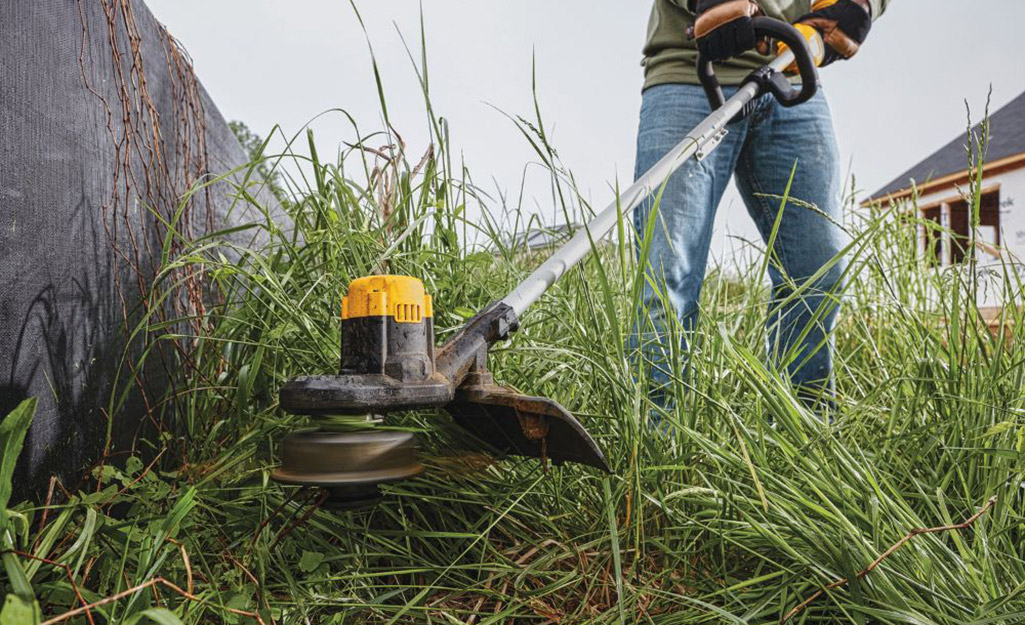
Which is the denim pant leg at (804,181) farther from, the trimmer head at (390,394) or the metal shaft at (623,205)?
the trimmer head at (390,394)

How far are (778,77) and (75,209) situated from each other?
73.7 inches

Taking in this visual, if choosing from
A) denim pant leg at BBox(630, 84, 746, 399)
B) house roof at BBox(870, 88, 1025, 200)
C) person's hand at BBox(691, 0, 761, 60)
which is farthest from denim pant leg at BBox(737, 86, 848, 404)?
house roof at BBox(870, 88, 1025, 200)

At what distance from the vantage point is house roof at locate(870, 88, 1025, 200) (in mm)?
18256

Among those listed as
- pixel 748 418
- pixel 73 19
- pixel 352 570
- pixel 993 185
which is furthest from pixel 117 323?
pixel 993 185

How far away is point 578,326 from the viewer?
4.89 ft

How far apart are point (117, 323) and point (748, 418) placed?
1.47 meters

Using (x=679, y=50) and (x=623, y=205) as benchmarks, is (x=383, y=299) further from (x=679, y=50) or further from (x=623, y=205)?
(x=679, y=50)

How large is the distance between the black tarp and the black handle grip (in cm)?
157

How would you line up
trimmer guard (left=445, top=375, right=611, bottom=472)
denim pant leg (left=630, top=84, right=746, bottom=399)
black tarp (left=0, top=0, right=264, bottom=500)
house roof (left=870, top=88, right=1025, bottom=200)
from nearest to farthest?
trimmer guard (left=445, top=375, right=611, bottom=472) < black tarp (left=0, top=0, right=264, bottom=500) < denim pant leg (left=630, top=84, right=746, bottom=399) < house roof (left=870, top=88, right=1025, bottom=200)

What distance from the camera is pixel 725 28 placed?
1.95 meters

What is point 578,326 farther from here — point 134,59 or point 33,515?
point 134,59

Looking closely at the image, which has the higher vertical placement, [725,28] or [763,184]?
[725,28]

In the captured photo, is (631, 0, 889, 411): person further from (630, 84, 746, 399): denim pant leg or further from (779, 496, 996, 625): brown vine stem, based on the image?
(779, 496, 996, 625): brown vine stem

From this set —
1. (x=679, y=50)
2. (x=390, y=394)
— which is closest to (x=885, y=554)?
(x=390, y=394)
